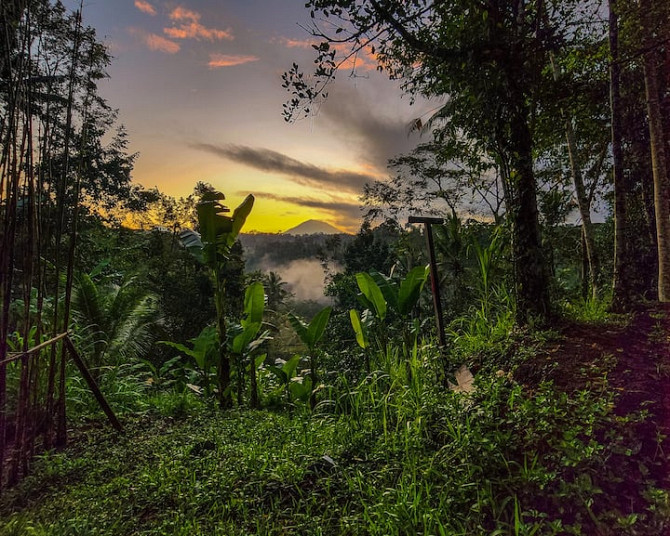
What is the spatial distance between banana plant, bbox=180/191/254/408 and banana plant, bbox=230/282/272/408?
0.15m

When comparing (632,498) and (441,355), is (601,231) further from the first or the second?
(632,498)

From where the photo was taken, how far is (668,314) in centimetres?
353

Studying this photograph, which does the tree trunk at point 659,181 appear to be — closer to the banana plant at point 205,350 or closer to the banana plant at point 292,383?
the banana plant at point 292,383

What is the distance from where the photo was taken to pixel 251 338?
16.3ft

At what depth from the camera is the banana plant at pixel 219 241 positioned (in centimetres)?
476

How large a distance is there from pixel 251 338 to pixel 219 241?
53.6 inches

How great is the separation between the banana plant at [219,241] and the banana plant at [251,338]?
0.48 feet

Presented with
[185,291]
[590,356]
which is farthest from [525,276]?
[185,291]

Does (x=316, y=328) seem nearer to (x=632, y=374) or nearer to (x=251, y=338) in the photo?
(x=251, y=338)

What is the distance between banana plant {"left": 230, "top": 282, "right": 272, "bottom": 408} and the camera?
484 cm

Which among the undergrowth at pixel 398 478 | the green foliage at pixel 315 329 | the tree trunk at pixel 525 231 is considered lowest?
the undergrowth at pixel 398 478

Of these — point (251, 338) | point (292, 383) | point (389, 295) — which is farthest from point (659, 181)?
point (251, 338)

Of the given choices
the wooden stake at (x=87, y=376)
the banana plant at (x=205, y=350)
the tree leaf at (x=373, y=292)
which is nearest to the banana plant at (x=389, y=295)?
the tree leaf at (x=373, y=292)

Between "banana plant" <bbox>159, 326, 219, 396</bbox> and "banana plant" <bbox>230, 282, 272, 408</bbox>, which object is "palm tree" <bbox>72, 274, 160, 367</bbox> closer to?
"banana plant" <bbox>159, 326, 219, 396</bbox>
